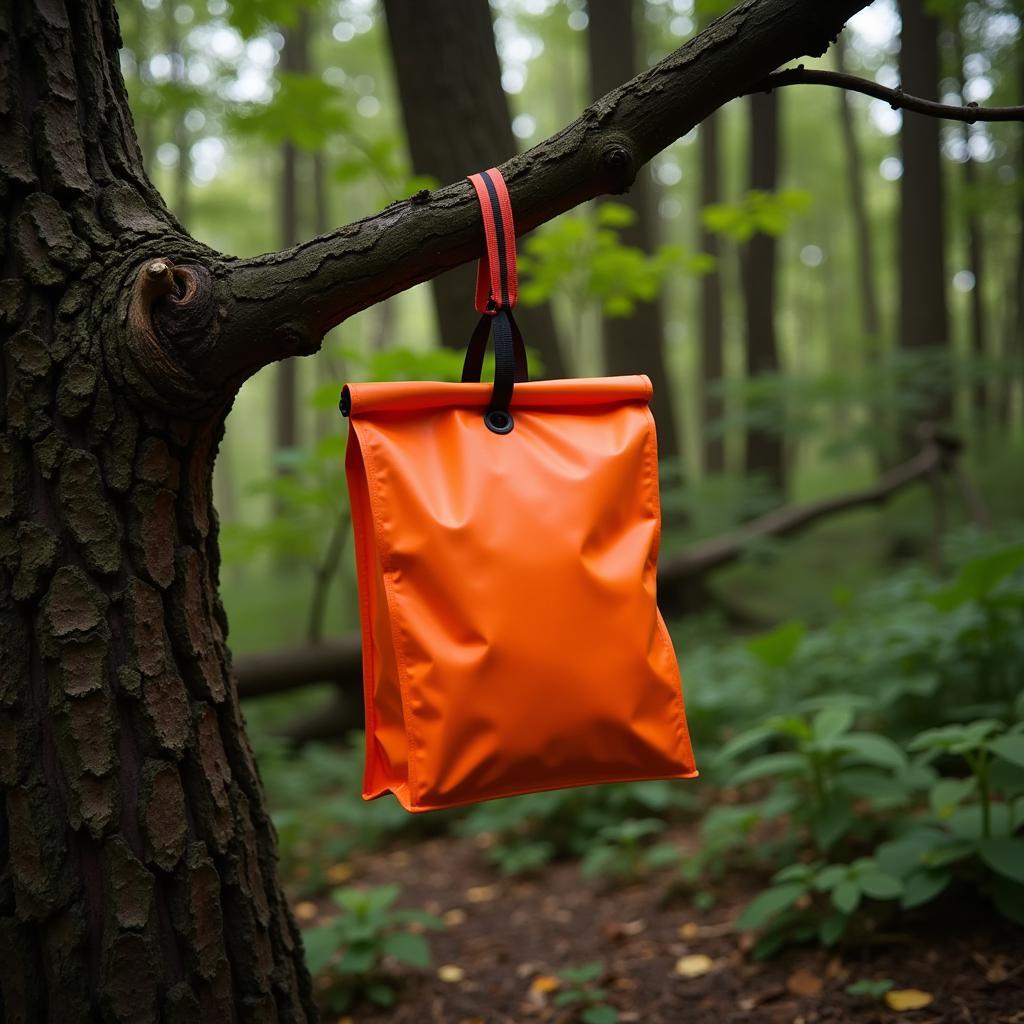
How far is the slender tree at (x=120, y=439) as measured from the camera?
1384 millimetres

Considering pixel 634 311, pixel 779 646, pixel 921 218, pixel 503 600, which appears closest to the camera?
pixel 503 600

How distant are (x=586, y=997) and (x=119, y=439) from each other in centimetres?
190

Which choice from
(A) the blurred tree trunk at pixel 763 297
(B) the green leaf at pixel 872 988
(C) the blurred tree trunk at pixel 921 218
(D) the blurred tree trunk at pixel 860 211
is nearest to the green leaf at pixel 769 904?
(B) the green leaf at pixel 872 988

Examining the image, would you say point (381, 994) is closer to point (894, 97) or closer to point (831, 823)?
point (831, 823)

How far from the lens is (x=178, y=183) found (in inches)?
502

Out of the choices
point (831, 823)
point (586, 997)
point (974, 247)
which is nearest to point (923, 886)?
point (831, 823)

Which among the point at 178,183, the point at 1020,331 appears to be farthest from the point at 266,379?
→ the point at 1020,331

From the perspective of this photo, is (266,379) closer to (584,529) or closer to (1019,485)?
(1019,485)

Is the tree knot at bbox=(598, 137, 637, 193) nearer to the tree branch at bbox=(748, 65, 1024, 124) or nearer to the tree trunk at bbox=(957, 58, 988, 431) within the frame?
the tree branch at bbox=(748, 65, 1024, 124)

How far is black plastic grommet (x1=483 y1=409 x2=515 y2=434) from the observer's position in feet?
4.68

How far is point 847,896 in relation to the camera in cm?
216

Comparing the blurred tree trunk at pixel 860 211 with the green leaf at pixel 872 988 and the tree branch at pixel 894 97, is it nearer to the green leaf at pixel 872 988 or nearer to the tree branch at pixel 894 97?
the green leaf at pixel 872 988

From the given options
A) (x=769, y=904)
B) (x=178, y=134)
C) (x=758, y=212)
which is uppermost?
(x=178, y=134)

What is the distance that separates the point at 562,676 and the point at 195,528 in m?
0.70
